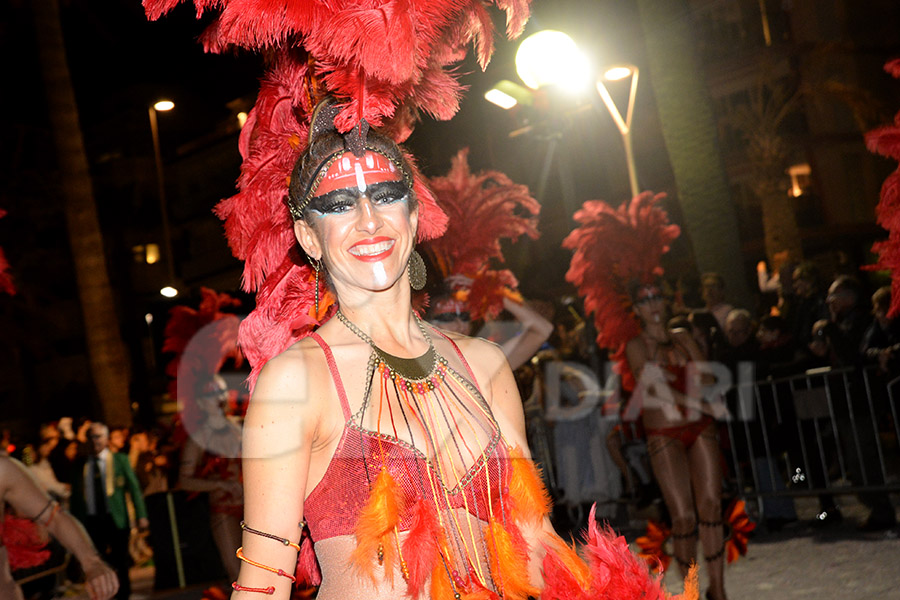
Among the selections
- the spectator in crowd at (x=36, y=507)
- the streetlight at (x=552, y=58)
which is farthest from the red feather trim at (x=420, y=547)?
the streetlight at (x=552, y=58)

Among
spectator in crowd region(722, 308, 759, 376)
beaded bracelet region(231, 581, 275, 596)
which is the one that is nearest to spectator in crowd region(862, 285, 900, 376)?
spectator in crowd region(722, 308, 759, 376)

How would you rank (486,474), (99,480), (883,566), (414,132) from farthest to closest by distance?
(99,480) < (883,566) < (414,132) < (486,474)

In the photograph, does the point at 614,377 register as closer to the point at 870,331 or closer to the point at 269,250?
the point at 870,331

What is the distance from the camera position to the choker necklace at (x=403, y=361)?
253 centimetres

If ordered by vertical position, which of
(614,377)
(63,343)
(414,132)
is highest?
(63,343)

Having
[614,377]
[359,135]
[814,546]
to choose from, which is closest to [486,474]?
[359,135]

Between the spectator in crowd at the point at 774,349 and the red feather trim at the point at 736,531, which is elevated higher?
the spectator in crowd at the point at 774,349

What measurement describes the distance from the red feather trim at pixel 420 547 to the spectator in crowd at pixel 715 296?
296 inches

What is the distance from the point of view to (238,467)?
24.6ft

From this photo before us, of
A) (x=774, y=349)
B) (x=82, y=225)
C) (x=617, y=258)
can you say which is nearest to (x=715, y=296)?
(x=774, y=349)

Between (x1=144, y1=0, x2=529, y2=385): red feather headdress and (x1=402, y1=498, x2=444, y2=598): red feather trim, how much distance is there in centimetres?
79

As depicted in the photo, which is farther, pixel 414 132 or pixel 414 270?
pixel 414 132

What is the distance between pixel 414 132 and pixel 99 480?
7652mm

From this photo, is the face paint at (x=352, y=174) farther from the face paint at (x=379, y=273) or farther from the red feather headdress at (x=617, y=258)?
the red feather headdress at (x=617, y=258)
